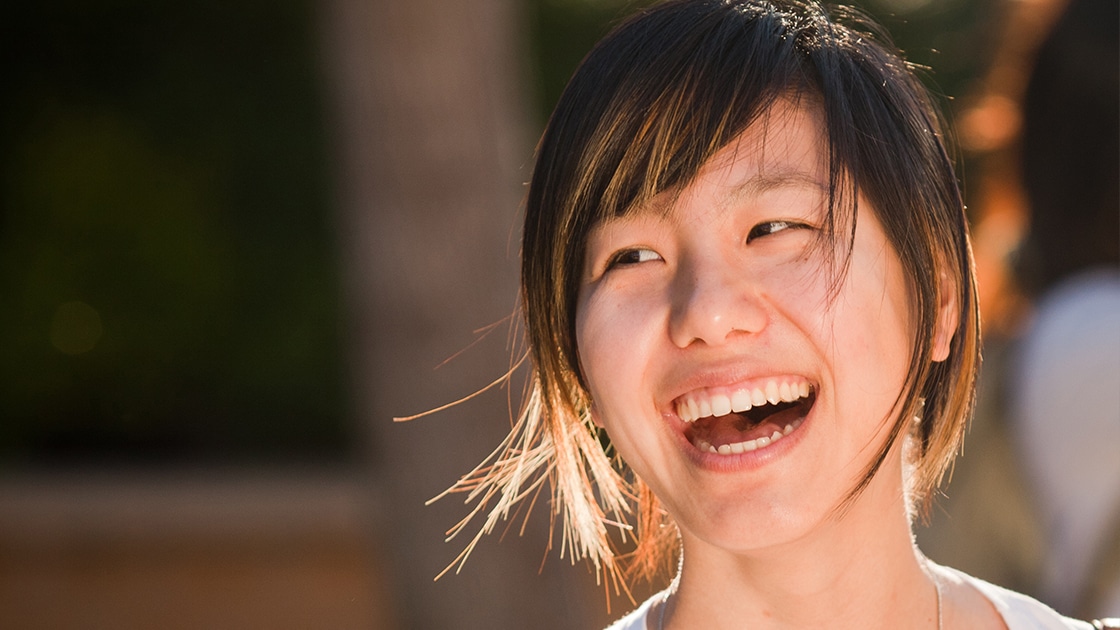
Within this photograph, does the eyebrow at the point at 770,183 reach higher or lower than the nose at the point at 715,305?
higher

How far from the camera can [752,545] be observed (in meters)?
1.33

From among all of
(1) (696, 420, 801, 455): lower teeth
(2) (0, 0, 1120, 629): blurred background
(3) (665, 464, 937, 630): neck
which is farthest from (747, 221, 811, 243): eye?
(2) (0, 0, 1120, 629): blurred background

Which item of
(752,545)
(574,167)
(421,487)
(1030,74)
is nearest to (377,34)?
(421,487)

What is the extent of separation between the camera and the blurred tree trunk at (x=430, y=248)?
3.88 m

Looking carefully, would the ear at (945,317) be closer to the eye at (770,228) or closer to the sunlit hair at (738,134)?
the sunlit hair at (738,134)

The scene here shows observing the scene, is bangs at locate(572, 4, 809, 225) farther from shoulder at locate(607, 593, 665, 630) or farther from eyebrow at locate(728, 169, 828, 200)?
shoulder at locate(607, 593, 665, 630)

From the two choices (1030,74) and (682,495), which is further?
(1030,74)

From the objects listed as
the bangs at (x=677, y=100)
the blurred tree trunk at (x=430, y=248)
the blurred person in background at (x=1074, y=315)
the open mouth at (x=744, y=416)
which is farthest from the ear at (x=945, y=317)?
the blurred tree trunk at (x=430, y=248)

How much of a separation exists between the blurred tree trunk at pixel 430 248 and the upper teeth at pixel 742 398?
97.9 inches

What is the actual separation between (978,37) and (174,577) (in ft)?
14.0

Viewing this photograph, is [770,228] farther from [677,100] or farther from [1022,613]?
[1022,613]

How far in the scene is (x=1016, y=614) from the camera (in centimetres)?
151

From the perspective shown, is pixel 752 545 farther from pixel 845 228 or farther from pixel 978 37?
pixel 978 37

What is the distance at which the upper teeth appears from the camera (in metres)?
1.35
